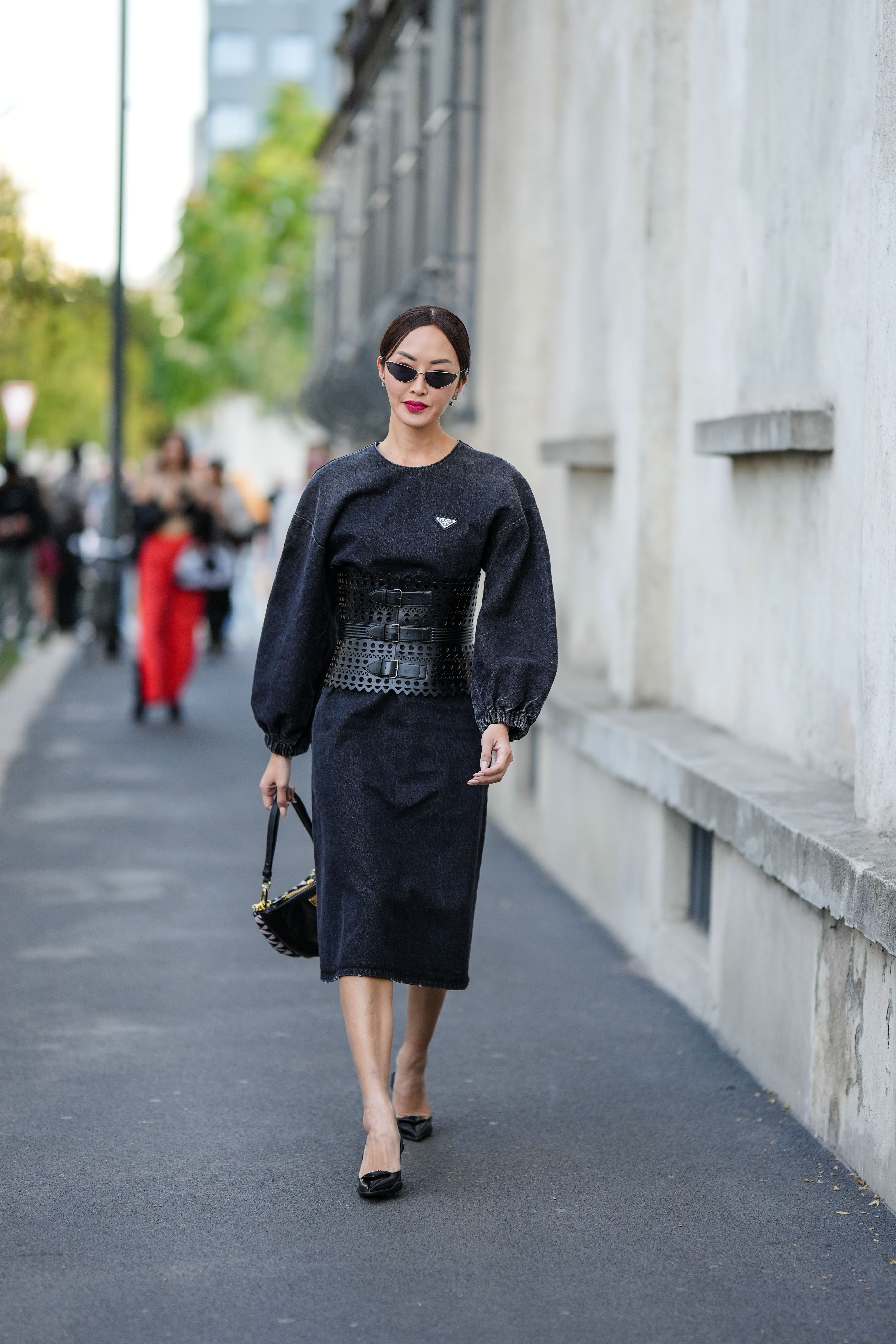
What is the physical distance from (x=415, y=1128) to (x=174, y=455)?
9.56m

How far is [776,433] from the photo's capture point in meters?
5.81

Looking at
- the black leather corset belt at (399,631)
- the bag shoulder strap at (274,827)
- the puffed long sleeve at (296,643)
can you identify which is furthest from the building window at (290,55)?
the black leather corset belt at (399,631)

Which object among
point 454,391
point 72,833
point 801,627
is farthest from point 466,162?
point 454,391

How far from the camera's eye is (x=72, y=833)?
9781 mm

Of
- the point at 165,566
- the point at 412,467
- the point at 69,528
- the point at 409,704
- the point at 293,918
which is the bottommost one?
the point at 293,918

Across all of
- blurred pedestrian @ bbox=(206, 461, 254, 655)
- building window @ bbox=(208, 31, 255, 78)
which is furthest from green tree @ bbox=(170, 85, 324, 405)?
building window @ bbox=(208, 31, 255, 78)

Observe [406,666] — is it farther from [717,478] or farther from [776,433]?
[717,478]

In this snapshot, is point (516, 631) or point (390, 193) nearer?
point (516, 631)

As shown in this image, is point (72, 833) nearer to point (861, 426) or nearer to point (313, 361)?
point (861, 426)

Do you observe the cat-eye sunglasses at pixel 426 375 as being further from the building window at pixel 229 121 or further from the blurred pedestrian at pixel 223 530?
the building window at pixel 229 121

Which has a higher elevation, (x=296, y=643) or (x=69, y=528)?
(x=69, y=528)

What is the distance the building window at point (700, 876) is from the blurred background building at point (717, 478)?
0.06 ft

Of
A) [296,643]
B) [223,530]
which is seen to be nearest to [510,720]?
[296,643]

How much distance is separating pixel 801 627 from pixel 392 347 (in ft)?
6.07
